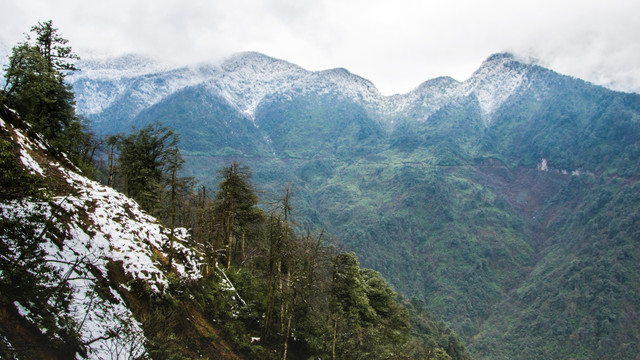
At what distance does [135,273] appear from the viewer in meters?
Answer: 18.6

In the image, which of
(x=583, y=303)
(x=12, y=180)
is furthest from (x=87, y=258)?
(x=583, y=303)

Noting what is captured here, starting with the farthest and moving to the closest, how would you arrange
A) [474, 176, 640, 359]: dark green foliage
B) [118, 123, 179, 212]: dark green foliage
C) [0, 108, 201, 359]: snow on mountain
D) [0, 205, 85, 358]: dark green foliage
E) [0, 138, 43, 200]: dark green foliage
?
[474, 176, 640, 359]: dark green foliage
[118, 123, 179, 212]: dark green foliage
[0, 108, 201, 359]: snow on mountain
[0, 138, 43, 200]: dark green foliage
[0, 205, 85, 358]: dark green foliage

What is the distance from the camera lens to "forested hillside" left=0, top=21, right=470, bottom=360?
42.1 ft

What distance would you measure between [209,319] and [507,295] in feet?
651

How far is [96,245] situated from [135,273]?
2335 millimetres

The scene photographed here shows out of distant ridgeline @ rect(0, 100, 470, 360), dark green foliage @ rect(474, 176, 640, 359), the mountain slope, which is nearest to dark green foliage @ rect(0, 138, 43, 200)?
distant ridgeline @ rect(0, 100, 470, 360)

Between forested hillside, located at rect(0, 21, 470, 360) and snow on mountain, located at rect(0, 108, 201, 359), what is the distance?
71mm

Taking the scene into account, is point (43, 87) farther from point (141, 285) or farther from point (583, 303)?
point (583, 303)

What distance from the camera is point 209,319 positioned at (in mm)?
22297

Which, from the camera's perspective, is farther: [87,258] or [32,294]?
[87,258]

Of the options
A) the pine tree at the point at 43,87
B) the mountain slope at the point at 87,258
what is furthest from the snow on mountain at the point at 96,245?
the pine tree at the point at 43,87

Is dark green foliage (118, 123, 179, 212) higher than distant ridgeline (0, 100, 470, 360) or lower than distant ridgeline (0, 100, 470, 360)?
higher

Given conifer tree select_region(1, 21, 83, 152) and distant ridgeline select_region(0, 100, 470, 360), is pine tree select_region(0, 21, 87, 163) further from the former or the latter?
distant ridgeline select_region(0, 100, 470, 360)

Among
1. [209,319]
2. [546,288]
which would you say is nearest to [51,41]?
[209,319]
